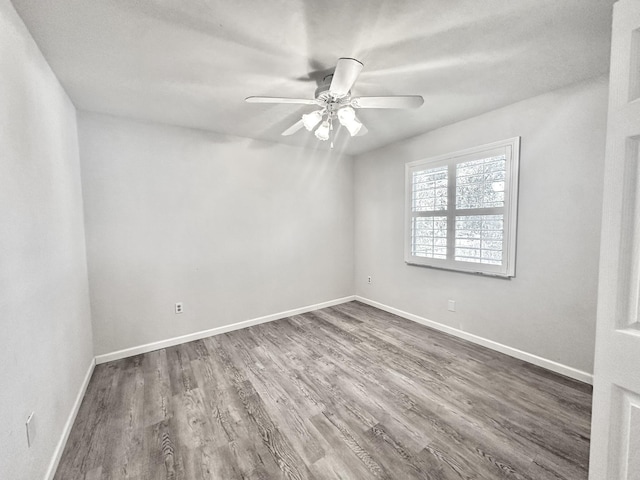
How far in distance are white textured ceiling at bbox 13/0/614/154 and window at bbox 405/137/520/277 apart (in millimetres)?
581

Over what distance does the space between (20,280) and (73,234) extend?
3.42 ft

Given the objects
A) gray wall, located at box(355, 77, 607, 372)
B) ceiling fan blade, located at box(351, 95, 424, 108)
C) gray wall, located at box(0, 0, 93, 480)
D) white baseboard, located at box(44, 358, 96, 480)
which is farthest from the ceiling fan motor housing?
white baseboard, located at box(44, 358, 96, 480)

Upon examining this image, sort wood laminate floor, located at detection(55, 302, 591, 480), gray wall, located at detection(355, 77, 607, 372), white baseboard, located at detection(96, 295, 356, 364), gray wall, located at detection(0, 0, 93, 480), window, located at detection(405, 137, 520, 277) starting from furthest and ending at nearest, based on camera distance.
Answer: white baseboard, located at detection(96, 295, 356, 364) → window, located at detection(405, 137, 520, 277) → gray wall, located at detection(355, 77, 607, 372) → wood laminate floor, located at detection(55, 302, 591, 480) → gray wall, located at detection(0, 0, 93, 480)

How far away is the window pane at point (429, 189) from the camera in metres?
2.97

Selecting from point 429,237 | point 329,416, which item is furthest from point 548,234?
point 329,416

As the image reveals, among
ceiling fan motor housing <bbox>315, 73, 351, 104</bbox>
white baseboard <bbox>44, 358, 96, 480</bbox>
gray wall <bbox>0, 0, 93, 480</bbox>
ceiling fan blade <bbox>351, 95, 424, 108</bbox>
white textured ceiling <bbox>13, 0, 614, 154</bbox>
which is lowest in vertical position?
white baseboard <bbox>44, 358, 96, 480</bbox>

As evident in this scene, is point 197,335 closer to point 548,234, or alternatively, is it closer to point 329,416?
point 329,416

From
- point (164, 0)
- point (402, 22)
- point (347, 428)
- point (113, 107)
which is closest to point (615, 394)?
point (347, 428)

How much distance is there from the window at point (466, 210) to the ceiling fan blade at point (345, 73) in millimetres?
1844

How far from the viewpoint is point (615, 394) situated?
0.88 metres

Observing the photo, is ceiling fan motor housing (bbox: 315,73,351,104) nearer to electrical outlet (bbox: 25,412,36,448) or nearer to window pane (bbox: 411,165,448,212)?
window pane (bbox: 411,165,448,212)

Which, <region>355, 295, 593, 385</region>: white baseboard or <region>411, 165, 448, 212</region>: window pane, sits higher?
<region>411, 165, 448, 212</region>: window pane

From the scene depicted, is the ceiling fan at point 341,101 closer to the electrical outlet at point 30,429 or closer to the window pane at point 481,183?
the window pane at point 481,183

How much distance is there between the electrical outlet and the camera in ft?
3.84
